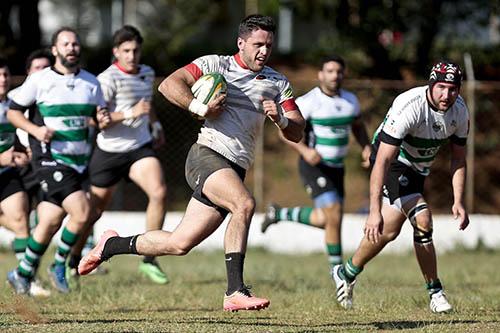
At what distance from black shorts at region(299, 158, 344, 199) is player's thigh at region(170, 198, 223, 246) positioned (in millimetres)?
4178

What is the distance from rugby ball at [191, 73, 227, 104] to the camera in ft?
23.8

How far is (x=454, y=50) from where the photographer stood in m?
18.8

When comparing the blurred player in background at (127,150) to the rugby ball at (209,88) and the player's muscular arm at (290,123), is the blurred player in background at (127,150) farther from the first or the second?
the rugby ball at (209,88)

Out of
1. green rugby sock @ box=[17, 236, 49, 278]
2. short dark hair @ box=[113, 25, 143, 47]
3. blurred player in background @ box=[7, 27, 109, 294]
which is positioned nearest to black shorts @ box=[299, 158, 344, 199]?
short dark hair @ box=[113, 25, 143, 47]

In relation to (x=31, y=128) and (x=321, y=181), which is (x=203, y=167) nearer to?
(x=31, y=128)

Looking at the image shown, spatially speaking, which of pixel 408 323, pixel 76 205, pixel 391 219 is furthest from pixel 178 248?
pixel 76 205

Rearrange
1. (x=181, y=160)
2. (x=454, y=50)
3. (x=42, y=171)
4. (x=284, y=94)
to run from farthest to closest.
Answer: (x=454, y=50) < (x=181, y=160) < (x=42, y=171) < (x=284, y=94)

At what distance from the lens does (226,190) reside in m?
7.36

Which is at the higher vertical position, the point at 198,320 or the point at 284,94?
the point at 284,94

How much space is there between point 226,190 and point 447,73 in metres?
1.90

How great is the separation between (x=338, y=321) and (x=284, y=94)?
164 centimetres

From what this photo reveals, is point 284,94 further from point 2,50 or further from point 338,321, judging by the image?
point 2,50

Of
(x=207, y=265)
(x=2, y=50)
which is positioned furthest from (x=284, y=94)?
(x=2, y=50)

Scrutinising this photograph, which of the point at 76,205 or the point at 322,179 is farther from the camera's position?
the point at 322,179
